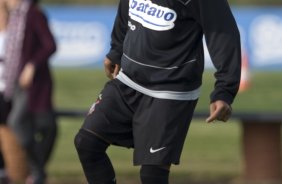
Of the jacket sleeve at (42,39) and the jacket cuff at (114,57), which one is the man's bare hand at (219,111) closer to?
the jacket cuff at (114,57)

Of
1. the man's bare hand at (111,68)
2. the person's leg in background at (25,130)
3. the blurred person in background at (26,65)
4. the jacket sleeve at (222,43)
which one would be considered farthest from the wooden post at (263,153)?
the jacket sleeve at (222,43)

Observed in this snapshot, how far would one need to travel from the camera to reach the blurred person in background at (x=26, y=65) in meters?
10.3

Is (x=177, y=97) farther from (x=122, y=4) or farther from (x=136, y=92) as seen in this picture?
(x=122, y=4)

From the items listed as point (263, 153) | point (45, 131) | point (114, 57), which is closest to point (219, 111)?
point (114, 57)

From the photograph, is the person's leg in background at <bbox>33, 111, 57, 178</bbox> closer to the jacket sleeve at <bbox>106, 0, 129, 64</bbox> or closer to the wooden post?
the wooden post

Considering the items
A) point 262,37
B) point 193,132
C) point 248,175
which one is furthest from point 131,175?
point 262,37

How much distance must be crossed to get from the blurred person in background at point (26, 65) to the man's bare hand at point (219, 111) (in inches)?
168

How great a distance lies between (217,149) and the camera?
14.0 metres

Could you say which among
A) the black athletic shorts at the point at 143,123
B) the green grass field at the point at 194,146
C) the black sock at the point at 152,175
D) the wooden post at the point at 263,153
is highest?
the black athletic shorts at the point at 143,123

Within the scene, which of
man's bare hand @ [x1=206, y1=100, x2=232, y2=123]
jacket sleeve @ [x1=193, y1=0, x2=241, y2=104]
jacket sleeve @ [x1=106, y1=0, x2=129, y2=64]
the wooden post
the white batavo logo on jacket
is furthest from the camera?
the wooden post

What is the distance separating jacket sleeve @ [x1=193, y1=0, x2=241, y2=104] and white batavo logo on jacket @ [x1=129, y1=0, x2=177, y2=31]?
0.18 metres

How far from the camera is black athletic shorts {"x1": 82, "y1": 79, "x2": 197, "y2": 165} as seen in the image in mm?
6441

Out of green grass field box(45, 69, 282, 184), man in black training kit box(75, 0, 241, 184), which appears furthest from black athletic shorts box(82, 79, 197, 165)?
green grass field box(45, 69, 282, 184)

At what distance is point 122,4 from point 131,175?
16.3 ft
